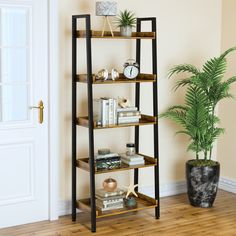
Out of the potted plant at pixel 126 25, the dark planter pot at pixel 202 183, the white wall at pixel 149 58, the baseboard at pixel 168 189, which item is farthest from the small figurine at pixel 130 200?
the potted plant at pixel 126 25

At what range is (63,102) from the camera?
15.0 ft

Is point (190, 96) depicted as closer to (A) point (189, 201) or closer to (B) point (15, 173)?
(A) point (189, 201)

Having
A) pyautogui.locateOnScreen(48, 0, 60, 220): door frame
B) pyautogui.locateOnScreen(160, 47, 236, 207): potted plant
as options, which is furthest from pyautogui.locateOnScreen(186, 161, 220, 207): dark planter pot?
pyautogui.locateOnScreen(48, 0, 60, 220): door frame

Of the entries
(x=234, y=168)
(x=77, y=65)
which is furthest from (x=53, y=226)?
(x=234, y=168)

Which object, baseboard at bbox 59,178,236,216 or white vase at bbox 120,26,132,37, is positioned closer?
white vase at bbox 120,26,132,37

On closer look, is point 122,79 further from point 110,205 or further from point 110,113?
point 110,205

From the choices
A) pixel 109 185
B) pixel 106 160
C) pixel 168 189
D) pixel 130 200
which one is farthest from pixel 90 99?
pixel 168 189

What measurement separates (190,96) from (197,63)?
0.63 meters

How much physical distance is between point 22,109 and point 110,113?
74cm

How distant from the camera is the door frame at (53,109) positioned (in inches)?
173

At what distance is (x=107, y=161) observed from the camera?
4.43m

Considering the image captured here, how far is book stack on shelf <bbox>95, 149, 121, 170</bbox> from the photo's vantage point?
4.38 meters

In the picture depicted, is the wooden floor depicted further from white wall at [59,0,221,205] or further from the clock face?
the clock face

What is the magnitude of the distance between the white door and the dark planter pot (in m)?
1.39
